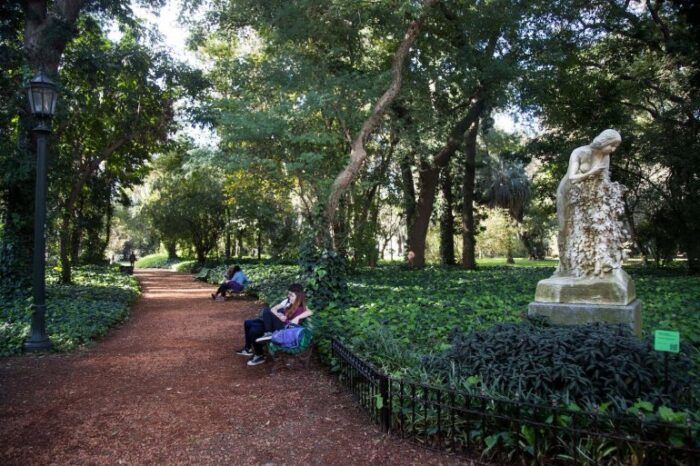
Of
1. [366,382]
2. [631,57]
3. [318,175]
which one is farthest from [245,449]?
[631,57]

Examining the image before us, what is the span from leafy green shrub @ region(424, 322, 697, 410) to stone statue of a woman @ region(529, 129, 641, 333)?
40.6 inches

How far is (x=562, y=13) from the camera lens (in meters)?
14.1

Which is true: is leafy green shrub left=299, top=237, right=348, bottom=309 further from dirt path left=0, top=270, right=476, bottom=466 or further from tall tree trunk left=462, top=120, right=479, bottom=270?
tall tree trunk left=462, top=120, right=479, bottom=270

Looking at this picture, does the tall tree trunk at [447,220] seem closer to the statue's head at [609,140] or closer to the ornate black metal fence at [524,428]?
the statue's head at [609,140]

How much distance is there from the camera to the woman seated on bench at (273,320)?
6.57 metres

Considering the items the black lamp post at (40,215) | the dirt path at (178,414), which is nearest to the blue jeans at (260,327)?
the dirt path at (178,414)

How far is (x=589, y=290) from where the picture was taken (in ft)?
18.7

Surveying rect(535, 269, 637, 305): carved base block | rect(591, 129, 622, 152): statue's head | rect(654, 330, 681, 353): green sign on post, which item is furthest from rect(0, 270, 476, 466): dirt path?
rect(591, 129, 622, 152): statue's head

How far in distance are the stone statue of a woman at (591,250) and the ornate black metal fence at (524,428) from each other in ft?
8.28

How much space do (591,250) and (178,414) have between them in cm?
498

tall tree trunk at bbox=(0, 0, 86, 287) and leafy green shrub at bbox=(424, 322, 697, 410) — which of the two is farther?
tall tree trunk at bbox=(0, 0, 86, 287)

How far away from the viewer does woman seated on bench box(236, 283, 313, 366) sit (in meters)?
6.57

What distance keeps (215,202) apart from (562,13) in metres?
19.3

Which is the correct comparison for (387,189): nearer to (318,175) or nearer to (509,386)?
(318,175)
